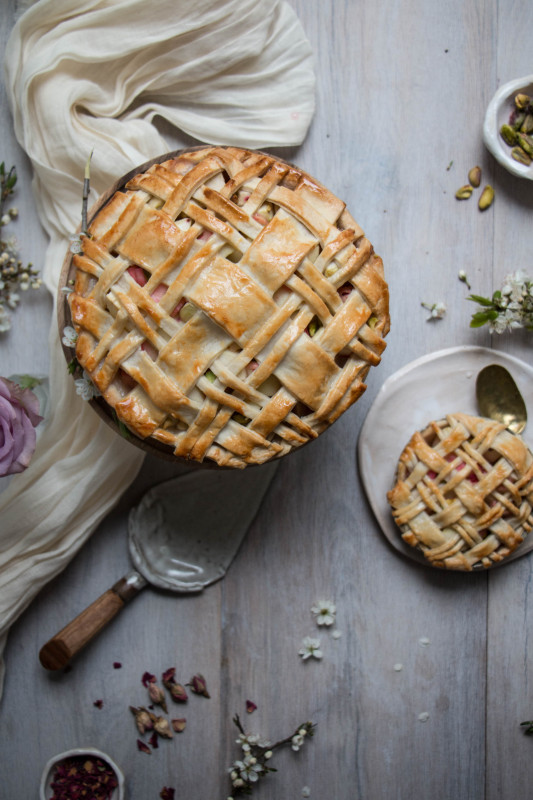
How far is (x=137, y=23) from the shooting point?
107 centimetres

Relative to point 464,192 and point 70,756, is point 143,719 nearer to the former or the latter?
point 70,756

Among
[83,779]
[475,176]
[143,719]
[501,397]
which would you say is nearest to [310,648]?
[143,719]

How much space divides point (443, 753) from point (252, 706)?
36 centimetres

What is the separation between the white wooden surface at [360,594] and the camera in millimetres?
1163

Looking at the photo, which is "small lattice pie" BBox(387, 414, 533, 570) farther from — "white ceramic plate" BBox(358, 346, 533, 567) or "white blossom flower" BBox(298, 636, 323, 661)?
"white blossom flower" BBox(298, 636, 323, 661)

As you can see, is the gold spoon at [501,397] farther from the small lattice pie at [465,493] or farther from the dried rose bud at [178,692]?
the dried rose bud at [178,692]

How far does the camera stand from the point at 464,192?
1.17 meters

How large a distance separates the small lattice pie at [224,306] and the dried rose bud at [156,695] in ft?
1.85

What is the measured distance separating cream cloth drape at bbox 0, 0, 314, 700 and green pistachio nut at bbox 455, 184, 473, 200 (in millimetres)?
301

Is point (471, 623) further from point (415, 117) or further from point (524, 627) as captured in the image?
point (415, 117)

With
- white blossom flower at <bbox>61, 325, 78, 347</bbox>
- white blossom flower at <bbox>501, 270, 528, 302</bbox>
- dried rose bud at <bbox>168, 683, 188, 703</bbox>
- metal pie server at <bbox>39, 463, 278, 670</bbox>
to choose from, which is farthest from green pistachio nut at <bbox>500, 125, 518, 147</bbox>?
dried rose bud at <bbox>168, 683, 188, 703</bbox>

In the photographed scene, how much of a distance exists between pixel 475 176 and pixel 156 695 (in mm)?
1090

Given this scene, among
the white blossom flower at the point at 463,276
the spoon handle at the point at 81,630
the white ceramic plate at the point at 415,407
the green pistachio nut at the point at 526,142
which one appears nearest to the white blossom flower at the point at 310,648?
the white ceramic plate at the point at 415,407

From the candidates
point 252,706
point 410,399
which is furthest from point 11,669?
point 410,399
